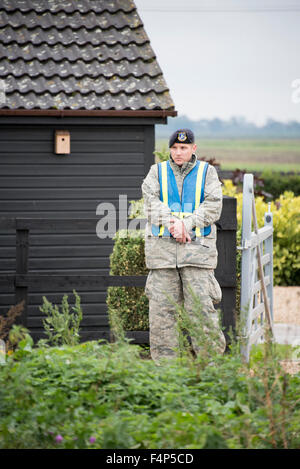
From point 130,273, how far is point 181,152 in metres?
1.47

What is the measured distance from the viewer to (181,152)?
536 cm

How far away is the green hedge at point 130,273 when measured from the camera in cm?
636

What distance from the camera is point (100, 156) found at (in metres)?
9.27

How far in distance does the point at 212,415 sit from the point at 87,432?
70cm

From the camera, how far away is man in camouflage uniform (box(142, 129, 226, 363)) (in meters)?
5.25

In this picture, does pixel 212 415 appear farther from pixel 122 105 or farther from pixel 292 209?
pixel 292 209

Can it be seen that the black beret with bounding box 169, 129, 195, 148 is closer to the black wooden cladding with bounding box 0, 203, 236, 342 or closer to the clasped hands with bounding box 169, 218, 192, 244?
the clasped hands with bounding box 169, 218, 192, 244

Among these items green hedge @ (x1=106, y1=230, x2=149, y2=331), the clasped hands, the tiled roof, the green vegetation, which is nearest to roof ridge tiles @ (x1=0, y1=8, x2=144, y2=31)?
the tiled roof

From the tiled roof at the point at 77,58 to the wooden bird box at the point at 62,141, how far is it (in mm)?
339

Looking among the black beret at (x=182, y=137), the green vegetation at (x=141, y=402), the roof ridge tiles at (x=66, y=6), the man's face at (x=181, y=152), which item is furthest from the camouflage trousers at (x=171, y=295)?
the roof ridge tiles at (x=66, y=6)

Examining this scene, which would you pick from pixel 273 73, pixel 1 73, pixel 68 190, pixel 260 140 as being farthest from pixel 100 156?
pixel 260 140

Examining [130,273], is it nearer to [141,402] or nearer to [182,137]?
[182,137]

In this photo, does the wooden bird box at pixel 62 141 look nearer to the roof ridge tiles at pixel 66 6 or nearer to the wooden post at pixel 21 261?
the roof ridge tiles at pixel 66 6

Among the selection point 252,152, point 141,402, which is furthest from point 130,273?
point 252,152
